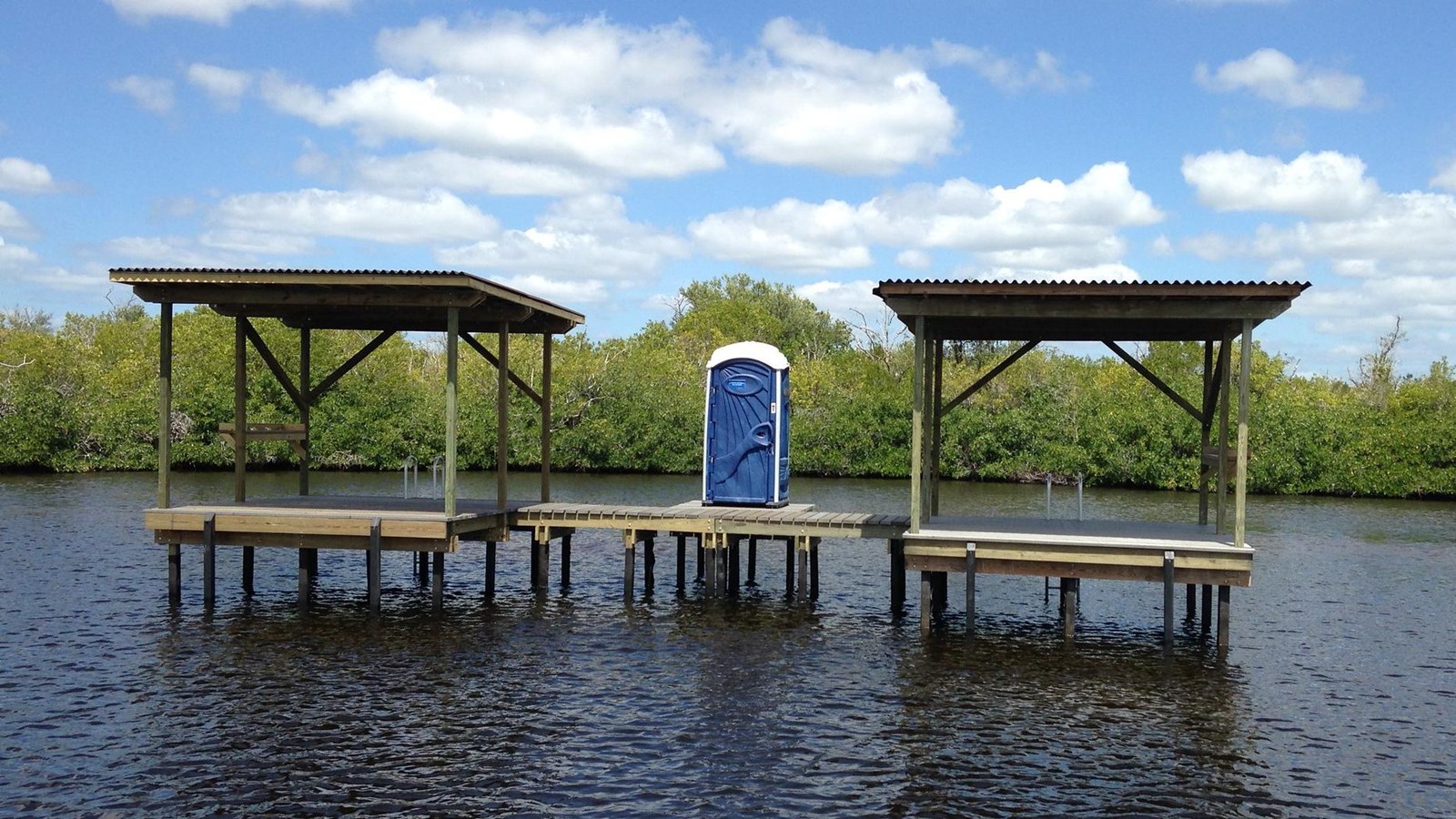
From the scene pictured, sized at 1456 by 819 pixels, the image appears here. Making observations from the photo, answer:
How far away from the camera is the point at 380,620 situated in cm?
1689

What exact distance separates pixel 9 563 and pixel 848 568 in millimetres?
13796

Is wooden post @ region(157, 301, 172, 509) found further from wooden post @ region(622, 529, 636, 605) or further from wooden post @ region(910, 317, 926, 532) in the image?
wooden post @ region(910, 317, 926, 532)

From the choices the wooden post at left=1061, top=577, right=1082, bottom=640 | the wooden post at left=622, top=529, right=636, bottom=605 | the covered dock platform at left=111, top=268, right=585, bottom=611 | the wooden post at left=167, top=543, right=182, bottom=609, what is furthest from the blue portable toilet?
the wooden post at left=167, top=543, right=182, bottom=609

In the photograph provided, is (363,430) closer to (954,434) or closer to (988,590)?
(954,434)

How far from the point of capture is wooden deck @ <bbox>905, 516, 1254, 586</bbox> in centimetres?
1502

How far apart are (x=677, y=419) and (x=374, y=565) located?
31.4 metres

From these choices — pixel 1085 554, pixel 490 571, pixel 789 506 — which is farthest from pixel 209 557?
pixel 1085 554

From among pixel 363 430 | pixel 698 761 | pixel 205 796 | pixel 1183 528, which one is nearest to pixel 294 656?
pixel 205 796

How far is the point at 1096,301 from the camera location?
15.2 meters

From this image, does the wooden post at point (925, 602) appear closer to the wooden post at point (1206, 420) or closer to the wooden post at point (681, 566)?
the wooden post at point (1206, 420)

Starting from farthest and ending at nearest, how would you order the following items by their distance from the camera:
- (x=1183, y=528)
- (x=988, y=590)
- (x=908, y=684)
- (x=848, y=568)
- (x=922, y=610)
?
1. (x=848, y=568)
2. (x=988, y=590)
3. (x=1183, y=528)
4. (x=922, y=610)
5. (x=908, y=684)

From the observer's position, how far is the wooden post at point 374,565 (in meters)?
16.7

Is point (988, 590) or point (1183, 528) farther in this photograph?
point (988, 590)

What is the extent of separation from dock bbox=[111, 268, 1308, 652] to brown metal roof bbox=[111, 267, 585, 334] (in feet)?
0.09
